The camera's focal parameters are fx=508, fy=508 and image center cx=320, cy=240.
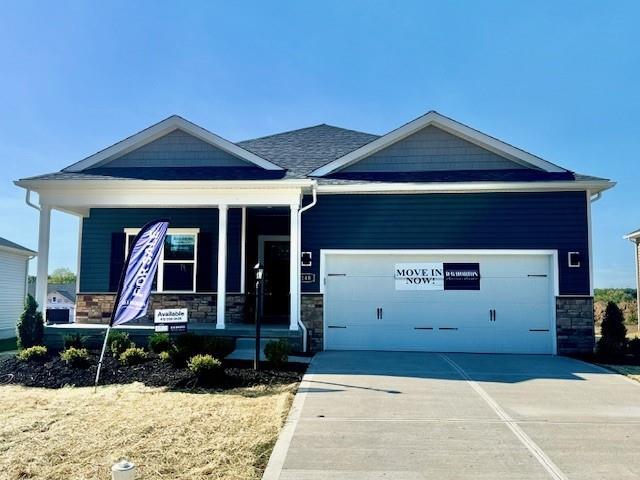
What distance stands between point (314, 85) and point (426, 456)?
1270 centimetres

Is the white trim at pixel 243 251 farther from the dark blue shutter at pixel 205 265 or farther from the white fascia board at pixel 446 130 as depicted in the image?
the white fascia board at pixel 446 130

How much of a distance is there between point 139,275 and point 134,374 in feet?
5.45

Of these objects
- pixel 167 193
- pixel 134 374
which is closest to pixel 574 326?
pixel 134 374

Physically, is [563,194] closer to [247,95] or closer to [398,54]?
[398,54]

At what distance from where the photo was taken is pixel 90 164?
12.5m

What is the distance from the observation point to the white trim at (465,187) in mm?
11117

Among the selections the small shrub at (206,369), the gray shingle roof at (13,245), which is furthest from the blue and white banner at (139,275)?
the gray shingle roof at (13,245)

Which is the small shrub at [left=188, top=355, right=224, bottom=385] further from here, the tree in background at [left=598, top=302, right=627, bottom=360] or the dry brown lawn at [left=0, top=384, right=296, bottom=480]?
the tree in background at [left=598, top=302, right=627, bottom=360]

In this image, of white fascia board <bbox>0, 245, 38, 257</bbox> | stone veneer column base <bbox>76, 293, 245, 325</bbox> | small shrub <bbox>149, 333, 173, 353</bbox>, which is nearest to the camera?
small shrub <bbox>149, 333, 173, 353</bbox>

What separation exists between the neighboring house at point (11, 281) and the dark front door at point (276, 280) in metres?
10.3

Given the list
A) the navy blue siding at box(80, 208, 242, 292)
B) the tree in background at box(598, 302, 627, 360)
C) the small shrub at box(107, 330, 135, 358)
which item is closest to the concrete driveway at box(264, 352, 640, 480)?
the tree in background at box(598, 302, 627, 360)

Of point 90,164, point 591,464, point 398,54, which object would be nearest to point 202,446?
point 591,464

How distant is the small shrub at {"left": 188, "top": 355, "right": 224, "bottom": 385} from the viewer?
7.70 meters

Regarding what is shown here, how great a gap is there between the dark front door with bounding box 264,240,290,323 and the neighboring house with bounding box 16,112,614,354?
1.40 meters
